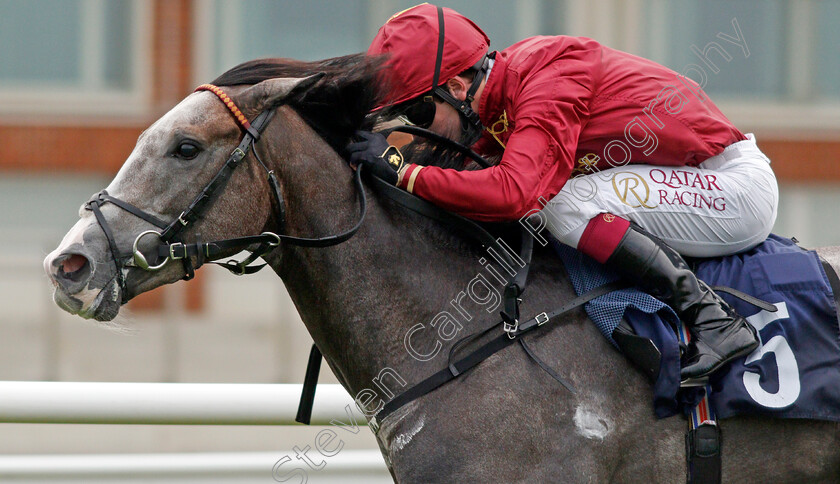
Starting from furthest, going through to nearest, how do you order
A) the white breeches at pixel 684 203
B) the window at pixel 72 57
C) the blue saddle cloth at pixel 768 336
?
the window at pixel 72 57 < the white breeches at pixel 684 203 < the blue saddle cloth at pixel 768 336

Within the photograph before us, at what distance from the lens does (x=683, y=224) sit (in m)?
2.66

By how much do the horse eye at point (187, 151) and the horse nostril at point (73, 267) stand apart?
0.37m

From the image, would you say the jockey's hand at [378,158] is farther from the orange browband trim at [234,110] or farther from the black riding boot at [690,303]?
the black riding boot at [690,303]

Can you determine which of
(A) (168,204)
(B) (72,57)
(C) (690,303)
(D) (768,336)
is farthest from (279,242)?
(B) (72,57)

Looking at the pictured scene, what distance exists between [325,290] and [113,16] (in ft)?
28.6

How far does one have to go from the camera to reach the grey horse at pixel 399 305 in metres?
2.34

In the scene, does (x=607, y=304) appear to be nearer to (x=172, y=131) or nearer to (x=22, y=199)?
(x=172, y=131)

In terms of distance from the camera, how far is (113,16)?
10.1 m

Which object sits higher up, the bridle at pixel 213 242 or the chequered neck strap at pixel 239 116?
the chequered neck strap at pixel 239 116

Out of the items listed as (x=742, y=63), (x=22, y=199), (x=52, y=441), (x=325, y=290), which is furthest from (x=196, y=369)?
(x=742, y=63)

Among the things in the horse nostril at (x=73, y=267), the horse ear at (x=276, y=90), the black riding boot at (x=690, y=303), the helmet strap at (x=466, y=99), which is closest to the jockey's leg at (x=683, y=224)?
the black riding boot at (x=690, y=303)

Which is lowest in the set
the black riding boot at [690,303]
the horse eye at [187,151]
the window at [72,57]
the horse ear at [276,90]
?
the window at [72,57]

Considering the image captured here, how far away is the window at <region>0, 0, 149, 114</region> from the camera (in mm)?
10047

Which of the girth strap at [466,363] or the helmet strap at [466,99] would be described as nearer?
the girth strap at [466,363]
